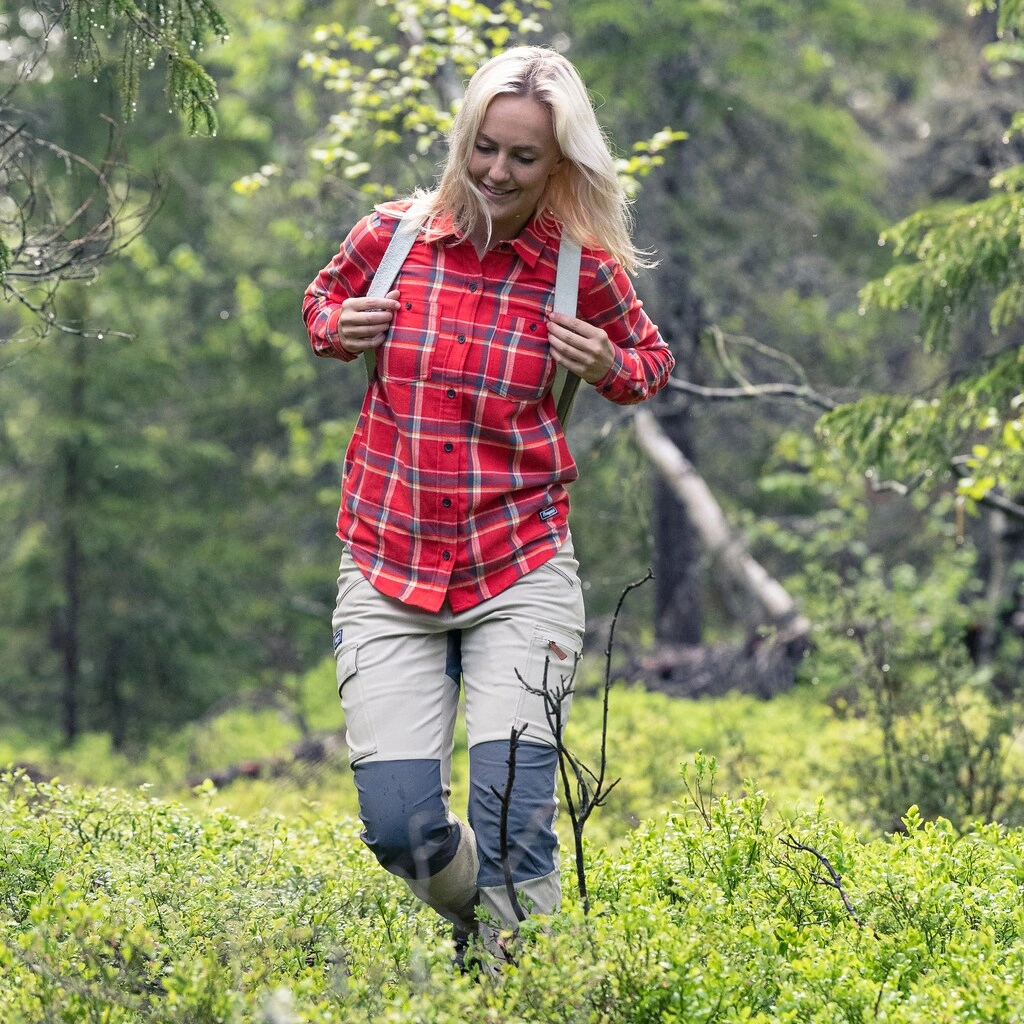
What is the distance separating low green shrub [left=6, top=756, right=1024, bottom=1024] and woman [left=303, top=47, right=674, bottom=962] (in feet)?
1.00

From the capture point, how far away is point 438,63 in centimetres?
836

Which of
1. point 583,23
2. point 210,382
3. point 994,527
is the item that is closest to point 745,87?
point 583,23

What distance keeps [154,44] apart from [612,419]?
4.25 metres

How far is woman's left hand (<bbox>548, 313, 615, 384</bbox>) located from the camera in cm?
372

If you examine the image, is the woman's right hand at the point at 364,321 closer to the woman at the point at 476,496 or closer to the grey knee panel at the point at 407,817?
the woman at the point at 476,496

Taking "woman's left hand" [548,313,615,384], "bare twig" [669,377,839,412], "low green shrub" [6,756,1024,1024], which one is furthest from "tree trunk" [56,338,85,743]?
"woman's left hand" [548,313,615,384]

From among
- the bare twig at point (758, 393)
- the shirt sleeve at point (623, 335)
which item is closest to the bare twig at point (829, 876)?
the shirt sleeve at point (623, 335)

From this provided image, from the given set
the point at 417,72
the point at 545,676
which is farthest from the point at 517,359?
the point at 417,72

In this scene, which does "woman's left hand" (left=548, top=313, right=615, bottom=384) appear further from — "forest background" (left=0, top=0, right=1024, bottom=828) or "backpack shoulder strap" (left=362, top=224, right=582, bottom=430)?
"forest background" (left=0, top=0, right=1024, bottom=828)

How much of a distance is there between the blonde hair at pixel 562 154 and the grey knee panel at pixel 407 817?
1.47m

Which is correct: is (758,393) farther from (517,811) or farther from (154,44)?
(517,811)

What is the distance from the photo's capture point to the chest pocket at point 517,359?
12.3ft

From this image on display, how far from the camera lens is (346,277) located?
4.01 metres

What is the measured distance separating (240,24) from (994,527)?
1007 centimetres
